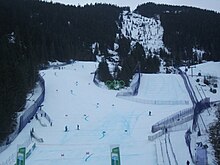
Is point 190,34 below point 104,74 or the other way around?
the other way around

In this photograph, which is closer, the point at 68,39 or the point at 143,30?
the point at 68,39

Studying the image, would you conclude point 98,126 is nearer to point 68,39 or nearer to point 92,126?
point 92,126

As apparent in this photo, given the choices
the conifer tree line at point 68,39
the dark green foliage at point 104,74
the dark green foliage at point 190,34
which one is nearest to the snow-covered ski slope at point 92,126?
the dark green foliage at point 104,74

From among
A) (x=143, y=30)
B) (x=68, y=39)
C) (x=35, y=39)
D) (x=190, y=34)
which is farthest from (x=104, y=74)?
(x=143, y=30)

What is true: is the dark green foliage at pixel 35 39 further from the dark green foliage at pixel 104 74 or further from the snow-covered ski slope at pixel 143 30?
the dark green foliage at pixel 104 74

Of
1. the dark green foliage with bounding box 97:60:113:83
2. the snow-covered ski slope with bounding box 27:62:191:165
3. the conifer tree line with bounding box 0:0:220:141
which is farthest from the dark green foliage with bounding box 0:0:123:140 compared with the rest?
the dark green foliage with bounding box 97:60:113:83

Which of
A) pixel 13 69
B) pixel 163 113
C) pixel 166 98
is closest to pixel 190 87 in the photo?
pixel 166 98

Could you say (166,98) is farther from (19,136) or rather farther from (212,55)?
(212,55)
